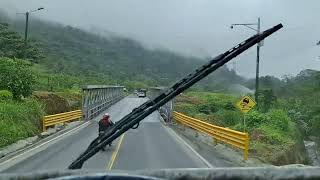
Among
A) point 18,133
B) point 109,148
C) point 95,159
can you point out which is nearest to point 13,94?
point 18,133

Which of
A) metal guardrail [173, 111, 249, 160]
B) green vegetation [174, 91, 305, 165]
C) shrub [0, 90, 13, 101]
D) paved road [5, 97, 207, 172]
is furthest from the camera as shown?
shrub [0, 90, 13, 101]

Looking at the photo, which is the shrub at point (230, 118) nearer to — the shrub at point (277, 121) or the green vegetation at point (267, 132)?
the green vegetation at point (267, 132)

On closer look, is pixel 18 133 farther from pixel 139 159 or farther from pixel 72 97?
pixel 72 97

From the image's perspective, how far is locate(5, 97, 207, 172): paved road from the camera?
67.6 feet

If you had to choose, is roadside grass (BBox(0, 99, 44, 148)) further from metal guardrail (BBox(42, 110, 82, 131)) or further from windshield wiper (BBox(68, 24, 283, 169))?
windshield wiper (BBox(68, 24, 283, 169))

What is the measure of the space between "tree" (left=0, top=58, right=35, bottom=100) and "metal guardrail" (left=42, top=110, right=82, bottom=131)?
105 inches

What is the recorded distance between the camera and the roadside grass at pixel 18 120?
2764cm

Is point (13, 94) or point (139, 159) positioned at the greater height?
point (13, 94)

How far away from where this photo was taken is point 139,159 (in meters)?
22.8

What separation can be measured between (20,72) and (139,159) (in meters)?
18.8

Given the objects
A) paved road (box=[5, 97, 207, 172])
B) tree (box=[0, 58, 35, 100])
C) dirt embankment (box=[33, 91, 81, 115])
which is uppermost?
tree (box=[0, 58, 35, 100])

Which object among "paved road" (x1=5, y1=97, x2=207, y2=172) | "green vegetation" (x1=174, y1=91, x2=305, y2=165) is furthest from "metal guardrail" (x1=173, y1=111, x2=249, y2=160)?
"green vegetation" (x1=174, y1=91, x2=305, y2=165)

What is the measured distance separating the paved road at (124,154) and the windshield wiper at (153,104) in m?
6.32

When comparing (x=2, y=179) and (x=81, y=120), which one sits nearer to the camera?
(x=2, y=179)
